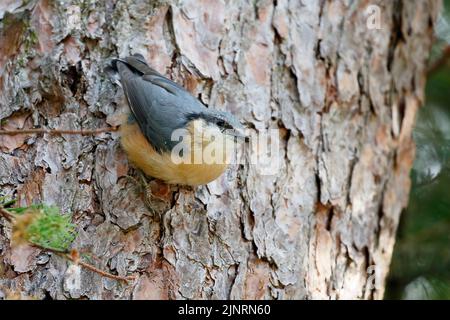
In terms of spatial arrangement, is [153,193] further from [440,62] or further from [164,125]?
[440,62]

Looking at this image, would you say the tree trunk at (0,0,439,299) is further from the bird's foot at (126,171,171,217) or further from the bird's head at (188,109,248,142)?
the bird's head at (188,109,248,142)

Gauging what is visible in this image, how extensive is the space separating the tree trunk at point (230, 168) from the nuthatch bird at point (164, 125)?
90 mm

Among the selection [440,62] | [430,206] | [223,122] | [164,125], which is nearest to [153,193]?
[164,125]

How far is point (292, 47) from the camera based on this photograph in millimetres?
2932

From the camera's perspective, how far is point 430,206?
357cm

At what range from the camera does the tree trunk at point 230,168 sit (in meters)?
2.54

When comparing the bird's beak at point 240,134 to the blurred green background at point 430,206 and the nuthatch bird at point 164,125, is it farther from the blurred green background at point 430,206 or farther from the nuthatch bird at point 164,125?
the blurred green background at point 430,206

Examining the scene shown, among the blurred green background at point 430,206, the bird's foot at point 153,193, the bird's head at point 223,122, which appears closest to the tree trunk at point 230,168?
the bird's foot at point 153,193

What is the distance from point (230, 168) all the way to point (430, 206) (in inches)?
54.8

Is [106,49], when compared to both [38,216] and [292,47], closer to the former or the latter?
[292,47]

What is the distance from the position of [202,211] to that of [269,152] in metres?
0.42
